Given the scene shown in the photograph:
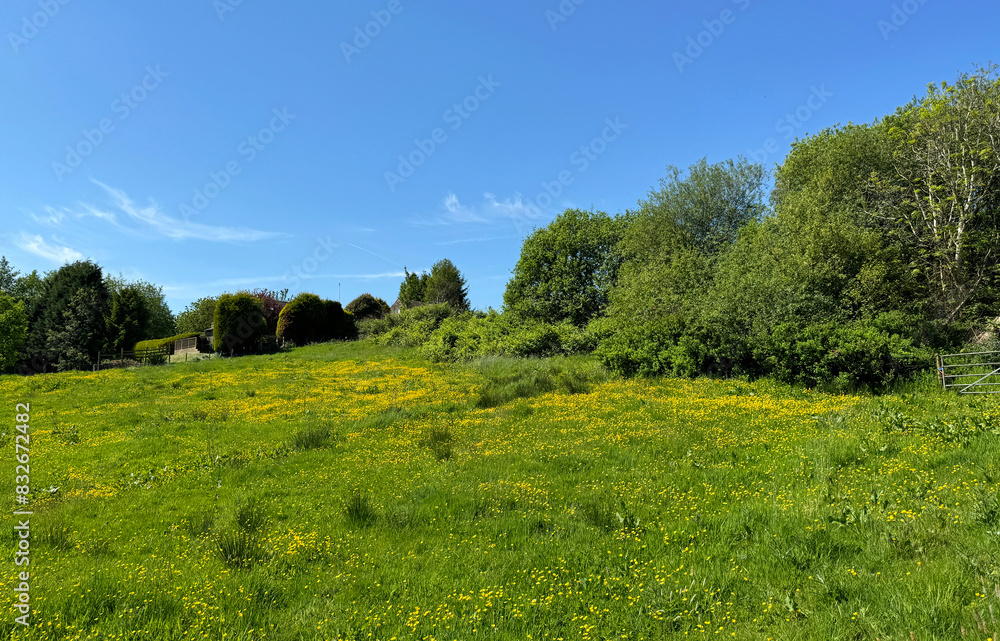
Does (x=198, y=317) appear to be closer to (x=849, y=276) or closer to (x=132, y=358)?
(x=132, y=358)

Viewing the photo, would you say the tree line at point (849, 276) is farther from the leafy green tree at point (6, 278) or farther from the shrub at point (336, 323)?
the leafy green tree at point (6, 278)

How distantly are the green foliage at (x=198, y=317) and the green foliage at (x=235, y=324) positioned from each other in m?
28.2

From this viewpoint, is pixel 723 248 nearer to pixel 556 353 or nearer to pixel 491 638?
pixel 556 353

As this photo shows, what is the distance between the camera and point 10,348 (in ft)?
118

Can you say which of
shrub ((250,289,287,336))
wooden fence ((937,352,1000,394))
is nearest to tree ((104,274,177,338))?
shrub ((250,289,287,336))

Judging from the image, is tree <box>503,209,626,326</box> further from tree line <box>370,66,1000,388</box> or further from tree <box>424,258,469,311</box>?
tree <box>424,258,469,311</box>

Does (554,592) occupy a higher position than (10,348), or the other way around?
(10,348)

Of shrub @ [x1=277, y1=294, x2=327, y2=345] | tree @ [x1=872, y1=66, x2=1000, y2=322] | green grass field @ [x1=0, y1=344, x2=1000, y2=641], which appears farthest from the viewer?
shrub @ [x1=277, y1=294, x2=327, y2=345]

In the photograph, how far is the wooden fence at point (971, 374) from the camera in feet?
44.4

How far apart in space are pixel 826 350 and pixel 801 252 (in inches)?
296

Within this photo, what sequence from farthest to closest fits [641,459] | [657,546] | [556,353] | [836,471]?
1. [556,353]
2. [641,459]
3. [836,471]
4. [657,546]

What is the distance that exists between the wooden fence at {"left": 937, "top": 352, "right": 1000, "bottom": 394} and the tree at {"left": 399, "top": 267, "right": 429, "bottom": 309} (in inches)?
2141

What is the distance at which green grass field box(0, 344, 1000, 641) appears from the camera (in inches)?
180

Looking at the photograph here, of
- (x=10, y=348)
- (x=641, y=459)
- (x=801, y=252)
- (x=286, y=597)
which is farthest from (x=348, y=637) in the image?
(x=10, y=348)
